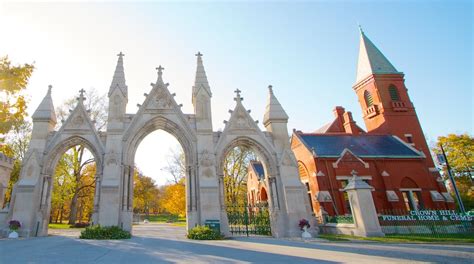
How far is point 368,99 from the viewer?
3212cm

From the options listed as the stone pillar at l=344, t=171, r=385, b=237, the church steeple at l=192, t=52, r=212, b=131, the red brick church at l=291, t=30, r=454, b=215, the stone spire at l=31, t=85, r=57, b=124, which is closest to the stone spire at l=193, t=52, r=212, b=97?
the church steeple at l=192, t=52, r=212, b=131

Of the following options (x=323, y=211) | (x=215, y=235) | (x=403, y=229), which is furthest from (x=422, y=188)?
(x=215, y=235)

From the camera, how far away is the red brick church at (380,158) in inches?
869

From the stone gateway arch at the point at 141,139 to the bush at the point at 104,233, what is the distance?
2.74 feet

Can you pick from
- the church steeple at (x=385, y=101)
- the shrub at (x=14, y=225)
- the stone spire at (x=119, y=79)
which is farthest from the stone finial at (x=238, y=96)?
the church steeple at (x=385, y=101)

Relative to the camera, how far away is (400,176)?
78.0ft

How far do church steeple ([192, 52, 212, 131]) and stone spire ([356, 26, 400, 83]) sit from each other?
76.1 ft

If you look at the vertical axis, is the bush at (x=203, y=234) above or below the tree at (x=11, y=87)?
below

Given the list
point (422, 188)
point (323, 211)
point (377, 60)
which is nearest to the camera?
point (323, 211)

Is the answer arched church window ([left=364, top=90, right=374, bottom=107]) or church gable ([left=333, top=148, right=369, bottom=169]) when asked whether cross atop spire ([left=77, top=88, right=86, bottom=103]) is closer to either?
church gable ([left=333, top=148, right=369, bottom=169])

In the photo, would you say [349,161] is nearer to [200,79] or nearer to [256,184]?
[256,184]

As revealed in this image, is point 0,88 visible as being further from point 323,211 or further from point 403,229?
point 403,229

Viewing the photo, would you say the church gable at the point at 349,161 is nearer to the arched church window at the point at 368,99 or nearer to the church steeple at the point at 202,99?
the arched church window at the point at 368,99

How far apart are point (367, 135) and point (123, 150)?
81.1 feet
